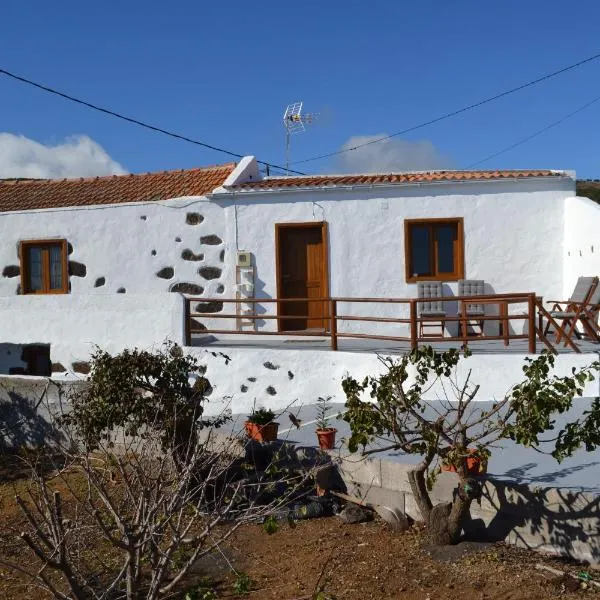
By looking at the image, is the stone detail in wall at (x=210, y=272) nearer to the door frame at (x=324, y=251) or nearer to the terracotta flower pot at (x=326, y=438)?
the door frame at (x=324, y=251)

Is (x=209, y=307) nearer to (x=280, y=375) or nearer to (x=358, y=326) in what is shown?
(x=358, y=326)

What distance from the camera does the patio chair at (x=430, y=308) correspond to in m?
11.4

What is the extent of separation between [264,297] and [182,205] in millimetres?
2171

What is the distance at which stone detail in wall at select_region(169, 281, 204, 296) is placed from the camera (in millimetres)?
12891

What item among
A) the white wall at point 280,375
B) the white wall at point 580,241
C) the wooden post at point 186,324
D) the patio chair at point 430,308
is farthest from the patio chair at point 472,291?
the wooden post at point 186,324

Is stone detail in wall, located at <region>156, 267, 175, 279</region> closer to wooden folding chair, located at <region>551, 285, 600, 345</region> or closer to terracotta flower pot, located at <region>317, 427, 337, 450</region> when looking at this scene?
terracotta flower pot, located at <region>317, 427, 337, 450</region>

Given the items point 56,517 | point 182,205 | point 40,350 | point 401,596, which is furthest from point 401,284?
point 56,517

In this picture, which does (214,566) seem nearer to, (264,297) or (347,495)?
(347,495)

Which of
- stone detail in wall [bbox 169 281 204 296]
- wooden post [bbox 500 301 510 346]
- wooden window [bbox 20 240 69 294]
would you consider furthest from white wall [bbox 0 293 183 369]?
wooden post [bbox 500 301 510 346]

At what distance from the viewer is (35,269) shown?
45.5 ft

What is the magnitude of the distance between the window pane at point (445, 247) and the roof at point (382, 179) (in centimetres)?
85

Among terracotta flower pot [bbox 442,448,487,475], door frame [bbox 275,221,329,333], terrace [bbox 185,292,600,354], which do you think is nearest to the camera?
terracotta flower pot [bbox 442,448,487,475]

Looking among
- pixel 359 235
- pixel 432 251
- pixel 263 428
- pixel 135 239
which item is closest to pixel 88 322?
pixel 135 239

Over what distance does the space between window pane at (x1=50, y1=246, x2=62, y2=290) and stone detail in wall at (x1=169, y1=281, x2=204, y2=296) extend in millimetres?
2347
